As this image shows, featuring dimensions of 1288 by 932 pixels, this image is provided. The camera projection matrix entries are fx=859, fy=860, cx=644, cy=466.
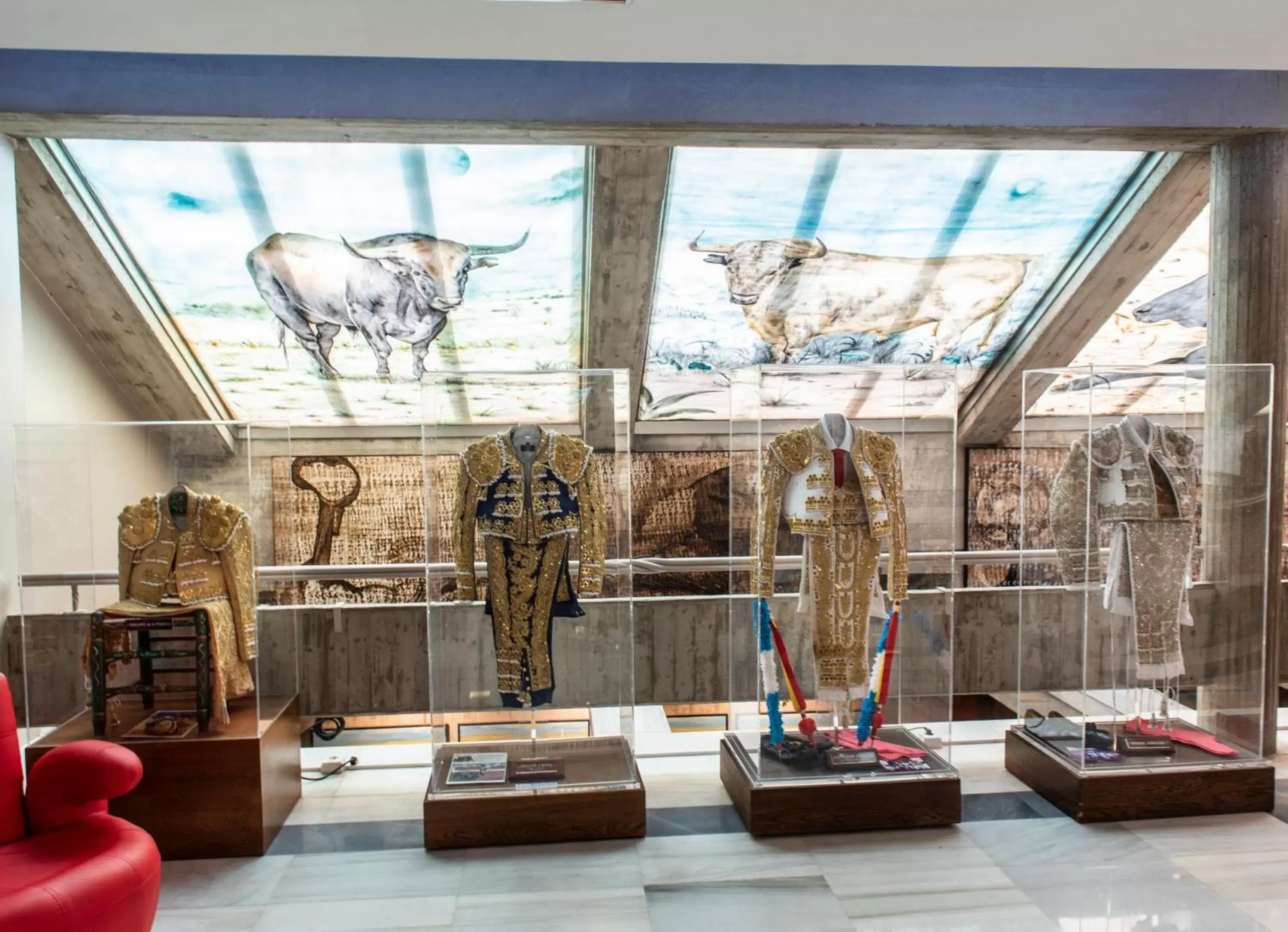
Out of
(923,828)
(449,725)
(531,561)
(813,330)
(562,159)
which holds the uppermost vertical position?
(562,159)

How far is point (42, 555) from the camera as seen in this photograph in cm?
344

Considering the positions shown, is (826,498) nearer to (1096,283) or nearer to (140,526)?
(140,526)

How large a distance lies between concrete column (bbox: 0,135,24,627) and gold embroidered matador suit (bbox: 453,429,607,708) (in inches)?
78.8

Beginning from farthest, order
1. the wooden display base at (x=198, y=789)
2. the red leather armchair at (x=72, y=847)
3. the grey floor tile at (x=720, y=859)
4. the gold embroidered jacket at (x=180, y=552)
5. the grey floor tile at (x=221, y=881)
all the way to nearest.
Result: the gold embroidered jacket at (x=180, y=552), the wooden display base at (x=198, y=789), the grey floor tile at (x=720, y=859), the grey floor tile at (x=221, y=881), the red leather armchair at (x=72, y=847)

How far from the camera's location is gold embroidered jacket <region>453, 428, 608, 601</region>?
3.49 metres

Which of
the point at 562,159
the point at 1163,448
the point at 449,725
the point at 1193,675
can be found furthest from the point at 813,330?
the point at 449,725

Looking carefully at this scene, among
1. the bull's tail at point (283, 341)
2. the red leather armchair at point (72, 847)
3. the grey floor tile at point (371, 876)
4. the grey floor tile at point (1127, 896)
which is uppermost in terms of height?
the bull's tail at point (283, 341)

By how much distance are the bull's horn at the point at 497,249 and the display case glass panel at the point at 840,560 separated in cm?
206

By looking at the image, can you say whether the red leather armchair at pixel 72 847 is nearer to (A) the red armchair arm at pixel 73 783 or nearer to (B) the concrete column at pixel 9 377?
(A) the red armchair arm at pixel 73 783

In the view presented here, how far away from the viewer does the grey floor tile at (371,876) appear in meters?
3.02

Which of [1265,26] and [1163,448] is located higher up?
[1265,26]

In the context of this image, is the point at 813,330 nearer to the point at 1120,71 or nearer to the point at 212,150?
the point at 1120,71

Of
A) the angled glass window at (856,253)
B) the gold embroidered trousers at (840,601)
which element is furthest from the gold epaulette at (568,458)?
the angled glass window at (856,253)

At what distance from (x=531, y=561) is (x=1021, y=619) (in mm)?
2197
